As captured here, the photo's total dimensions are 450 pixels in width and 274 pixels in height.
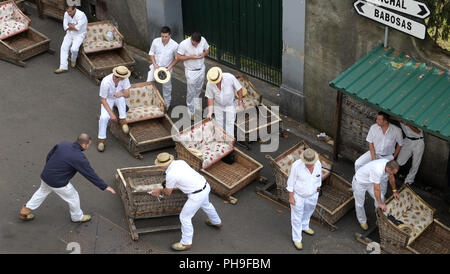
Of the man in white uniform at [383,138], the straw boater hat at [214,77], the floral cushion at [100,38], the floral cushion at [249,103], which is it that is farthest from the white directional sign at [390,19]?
the floral cushion at [100,38]

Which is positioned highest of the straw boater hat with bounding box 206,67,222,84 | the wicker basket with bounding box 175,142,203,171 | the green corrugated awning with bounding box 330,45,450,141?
the green corrugated awning with bounding box 330,45,450,141

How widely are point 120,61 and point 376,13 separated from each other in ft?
22.8

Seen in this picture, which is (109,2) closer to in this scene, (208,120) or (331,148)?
(208,120)

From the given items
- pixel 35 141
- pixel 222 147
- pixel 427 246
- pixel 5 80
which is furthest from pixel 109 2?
pixel 427 246

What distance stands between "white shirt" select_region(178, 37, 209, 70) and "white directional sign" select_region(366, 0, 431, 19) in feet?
13.8

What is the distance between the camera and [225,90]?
43.1ft

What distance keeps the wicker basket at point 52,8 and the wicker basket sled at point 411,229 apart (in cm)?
1103

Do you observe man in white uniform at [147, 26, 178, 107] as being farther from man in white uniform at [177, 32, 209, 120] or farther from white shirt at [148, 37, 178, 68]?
man in white uniform at [177, 32, 209, 120]

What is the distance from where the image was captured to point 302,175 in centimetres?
1057

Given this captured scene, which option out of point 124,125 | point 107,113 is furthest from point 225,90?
point 107,113

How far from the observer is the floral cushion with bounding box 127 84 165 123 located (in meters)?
13.7

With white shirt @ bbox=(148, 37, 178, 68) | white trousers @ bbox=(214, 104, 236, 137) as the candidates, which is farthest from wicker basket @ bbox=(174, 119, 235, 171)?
white shirt @ bbox=(148, 37, 178, 68)

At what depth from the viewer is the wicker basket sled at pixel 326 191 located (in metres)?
11.5

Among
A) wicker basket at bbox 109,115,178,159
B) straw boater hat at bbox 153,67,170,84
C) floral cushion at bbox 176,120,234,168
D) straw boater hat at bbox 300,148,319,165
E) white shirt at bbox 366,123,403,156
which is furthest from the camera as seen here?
straw boater hat at bbox 153,67,170,84
